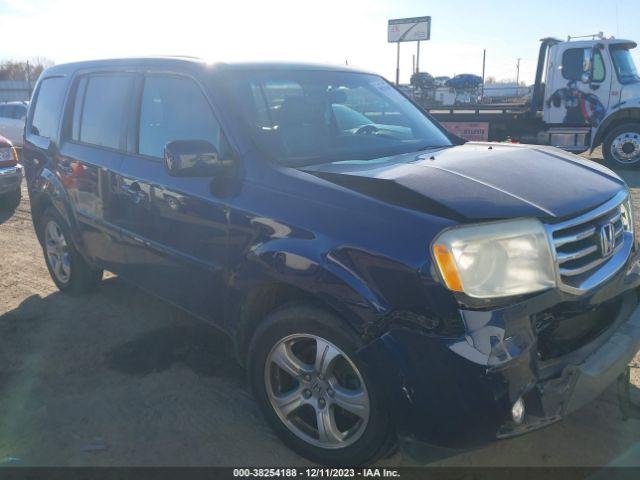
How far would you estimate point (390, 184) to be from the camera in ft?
7.97

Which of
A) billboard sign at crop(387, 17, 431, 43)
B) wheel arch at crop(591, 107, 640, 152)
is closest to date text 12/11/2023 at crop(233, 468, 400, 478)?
wheel arch at crop(591, 107, 640, 152)

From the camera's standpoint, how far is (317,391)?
2645 mm

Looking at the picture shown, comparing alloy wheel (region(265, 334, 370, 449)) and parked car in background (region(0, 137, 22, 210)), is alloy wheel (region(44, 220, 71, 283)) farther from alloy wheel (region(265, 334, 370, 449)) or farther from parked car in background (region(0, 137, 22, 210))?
parked car in background (region(0, 137, 22, 210))

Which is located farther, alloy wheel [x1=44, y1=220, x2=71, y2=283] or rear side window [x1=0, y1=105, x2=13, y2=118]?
rear side window [x1=0, y1=105, x2=13, y2=118]

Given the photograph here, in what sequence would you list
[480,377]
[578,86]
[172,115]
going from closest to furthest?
[480,377]
[172,115]
[578,86]

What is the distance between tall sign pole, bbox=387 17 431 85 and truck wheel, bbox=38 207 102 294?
25304mm

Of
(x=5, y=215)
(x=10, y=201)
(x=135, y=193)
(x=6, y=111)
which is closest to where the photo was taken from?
(x=135, y=193)

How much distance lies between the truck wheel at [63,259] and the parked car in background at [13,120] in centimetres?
1188

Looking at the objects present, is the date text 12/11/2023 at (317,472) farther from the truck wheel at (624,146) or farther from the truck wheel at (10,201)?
the truck wheel at (624,146)

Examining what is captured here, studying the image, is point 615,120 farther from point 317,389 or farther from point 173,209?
point 317,389

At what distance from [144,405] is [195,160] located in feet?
4.89

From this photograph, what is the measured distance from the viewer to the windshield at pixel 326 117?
120 inches

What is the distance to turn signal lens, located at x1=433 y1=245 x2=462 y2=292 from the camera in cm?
211

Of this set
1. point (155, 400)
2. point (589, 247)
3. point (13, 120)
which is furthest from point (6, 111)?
point (589, 247)
